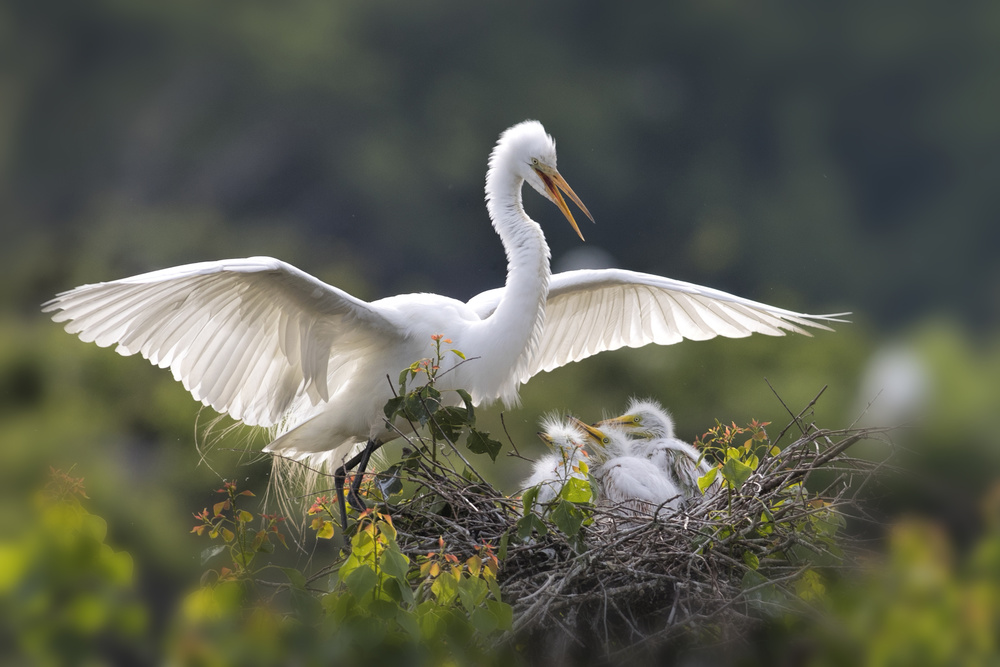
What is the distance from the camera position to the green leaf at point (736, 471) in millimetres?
1618

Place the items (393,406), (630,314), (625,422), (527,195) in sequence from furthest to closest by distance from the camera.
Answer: (527,195)
(630,314)
(625,422)
(393,406)

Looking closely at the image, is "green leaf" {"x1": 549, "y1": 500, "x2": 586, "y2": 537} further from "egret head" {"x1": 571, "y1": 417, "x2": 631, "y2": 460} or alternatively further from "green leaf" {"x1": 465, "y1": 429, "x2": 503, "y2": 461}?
"egret head" {"x1": 571, "y1": 417, "x2": 631, "y2": 460}

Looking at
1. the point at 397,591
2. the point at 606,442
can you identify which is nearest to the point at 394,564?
the point at 397,591

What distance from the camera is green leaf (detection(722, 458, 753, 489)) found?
1618mm

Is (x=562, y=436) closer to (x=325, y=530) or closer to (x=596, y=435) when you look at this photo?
(x=596, y=435)

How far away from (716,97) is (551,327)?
24.6 feet

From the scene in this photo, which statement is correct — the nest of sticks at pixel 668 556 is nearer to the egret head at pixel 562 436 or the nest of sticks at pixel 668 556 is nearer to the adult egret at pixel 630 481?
the adult egret at pixel 630 481

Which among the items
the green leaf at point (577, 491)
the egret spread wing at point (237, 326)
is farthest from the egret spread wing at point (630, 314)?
the green leaf at point (577, 491)

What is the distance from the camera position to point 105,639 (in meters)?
0.85

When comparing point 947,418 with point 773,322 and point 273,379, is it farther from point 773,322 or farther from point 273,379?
point 273,379

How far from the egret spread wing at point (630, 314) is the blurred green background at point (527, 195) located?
345 millimetres

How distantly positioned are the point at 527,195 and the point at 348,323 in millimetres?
5951

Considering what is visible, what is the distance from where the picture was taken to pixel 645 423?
2.36 m

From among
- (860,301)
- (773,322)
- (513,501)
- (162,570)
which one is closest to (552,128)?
(860,301)
